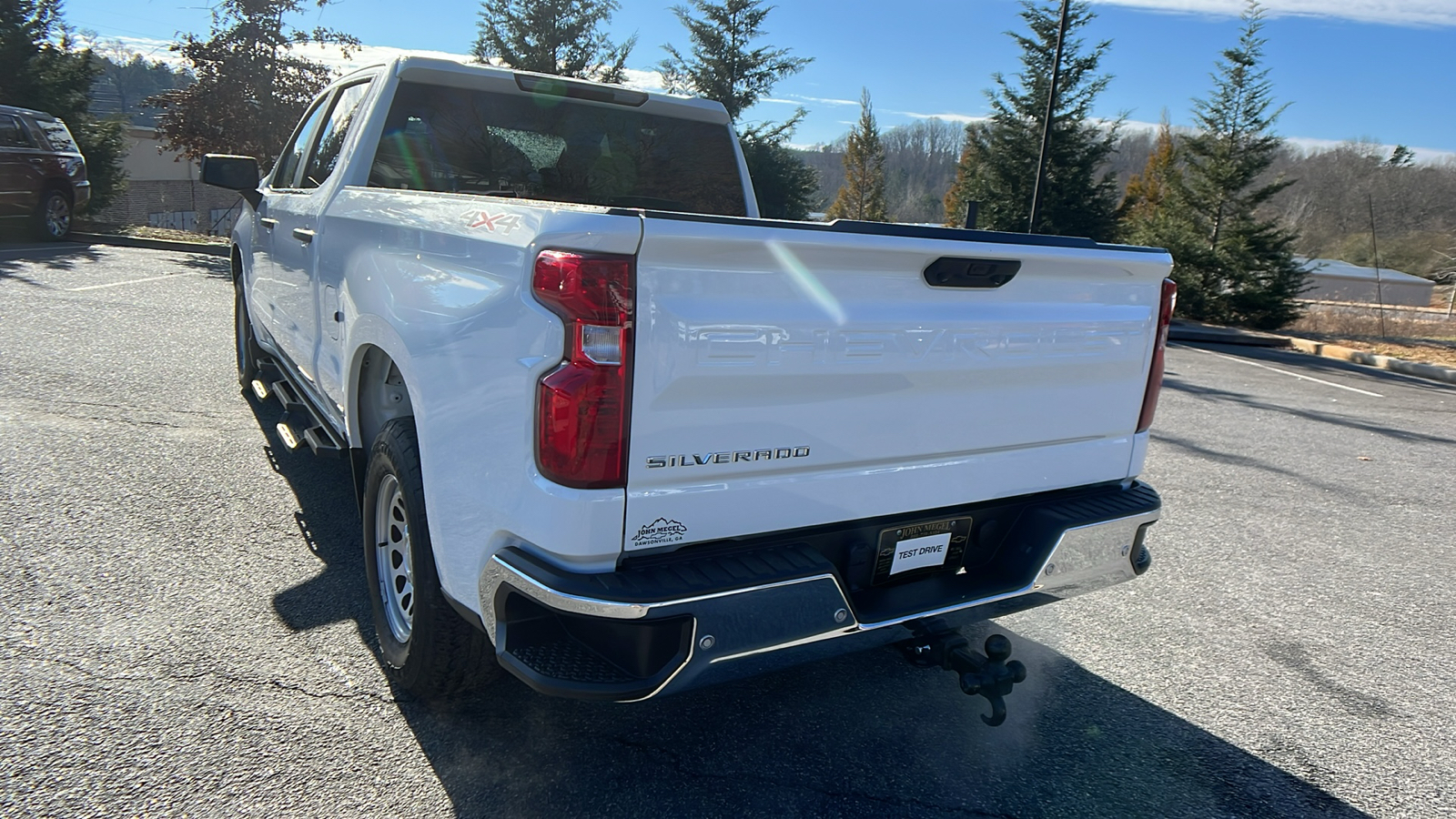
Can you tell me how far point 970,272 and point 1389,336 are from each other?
22690 mm

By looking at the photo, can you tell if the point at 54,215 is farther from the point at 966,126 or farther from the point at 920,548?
the point at 966,126

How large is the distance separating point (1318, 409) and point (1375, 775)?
26.8 feet

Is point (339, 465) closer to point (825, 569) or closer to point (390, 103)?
point (390, 103)

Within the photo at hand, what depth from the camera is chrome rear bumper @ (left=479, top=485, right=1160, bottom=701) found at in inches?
82.4

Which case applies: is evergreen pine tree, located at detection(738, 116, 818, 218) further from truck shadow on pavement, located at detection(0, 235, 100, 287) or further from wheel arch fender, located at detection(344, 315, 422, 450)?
wheel arch fender, located at detection(344, 315, 422, 450)

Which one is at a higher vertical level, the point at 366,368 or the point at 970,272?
the point at 970,272

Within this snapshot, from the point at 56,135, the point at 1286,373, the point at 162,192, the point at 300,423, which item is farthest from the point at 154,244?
the point at 162,192

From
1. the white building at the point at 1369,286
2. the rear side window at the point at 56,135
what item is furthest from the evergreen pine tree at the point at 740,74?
the white building at the point at 1369,286

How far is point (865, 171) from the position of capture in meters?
38.0

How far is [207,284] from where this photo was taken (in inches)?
493

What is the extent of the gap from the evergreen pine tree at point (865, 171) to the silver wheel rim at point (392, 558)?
35.4 metres

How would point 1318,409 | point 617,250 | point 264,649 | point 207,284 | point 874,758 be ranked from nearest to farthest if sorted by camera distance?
point 617,250
point 874,758
point 264,649
point 1318,409
point 207,284

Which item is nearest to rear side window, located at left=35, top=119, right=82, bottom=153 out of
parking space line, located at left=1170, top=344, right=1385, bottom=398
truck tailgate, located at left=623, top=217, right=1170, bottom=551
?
truck tailgate, located at left=623, top=217, right=1170, bottom=551

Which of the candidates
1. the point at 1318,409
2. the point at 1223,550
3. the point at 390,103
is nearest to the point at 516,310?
the point at 390,103
